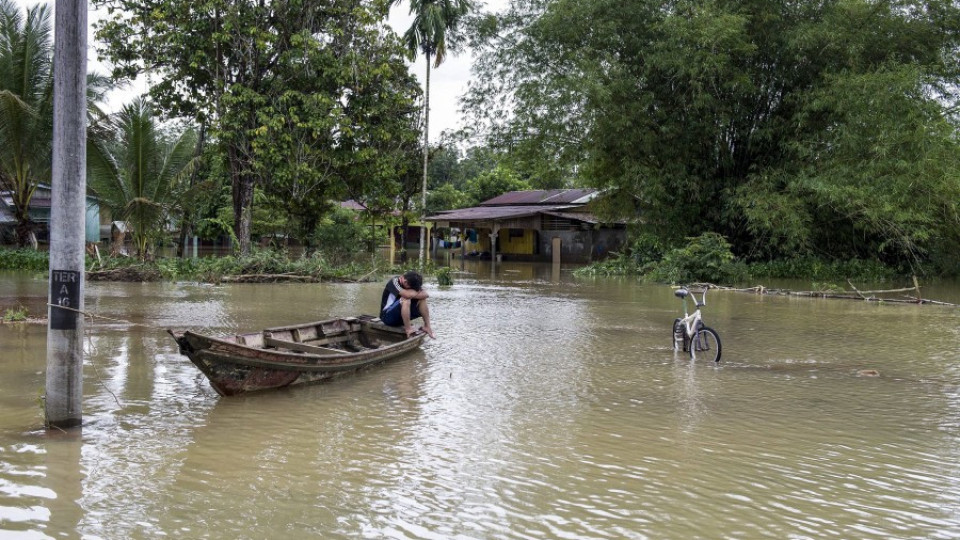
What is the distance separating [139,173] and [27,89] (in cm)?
382

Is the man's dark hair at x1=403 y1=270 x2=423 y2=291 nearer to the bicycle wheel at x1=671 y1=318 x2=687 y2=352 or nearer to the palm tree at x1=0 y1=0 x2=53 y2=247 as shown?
the bicycle wheel at x1=671 y1=318 x2=687 y2=352

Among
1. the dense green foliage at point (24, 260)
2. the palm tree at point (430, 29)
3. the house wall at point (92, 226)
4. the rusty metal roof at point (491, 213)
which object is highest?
the palm tree at point (430, 29)

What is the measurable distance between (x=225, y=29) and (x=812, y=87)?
1834 centimetres

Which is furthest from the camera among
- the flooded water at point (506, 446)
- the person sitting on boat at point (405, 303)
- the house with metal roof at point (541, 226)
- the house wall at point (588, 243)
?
the house wall at point (588, 243)

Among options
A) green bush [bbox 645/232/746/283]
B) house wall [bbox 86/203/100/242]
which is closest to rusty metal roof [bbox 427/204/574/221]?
green bush [bbox 645/232/746/283]

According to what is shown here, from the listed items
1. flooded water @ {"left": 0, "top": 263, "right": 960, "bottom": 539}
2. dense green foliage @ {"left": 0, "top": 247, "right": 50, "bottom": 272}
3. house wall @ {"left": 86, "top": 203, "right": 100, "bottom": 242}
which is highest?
house wall @ {"left": 86, "top": 203, "right": 100, "bottom": 242}

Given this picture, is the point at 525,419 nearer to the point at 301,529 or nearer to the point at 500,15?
the point at 301,529

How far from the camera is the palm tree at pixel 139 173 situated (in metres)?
22.9

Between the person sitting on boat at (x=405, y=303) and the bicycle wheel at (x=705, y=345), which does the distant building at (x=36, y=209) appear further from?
the bicycle wheel at (x=705, y=345)

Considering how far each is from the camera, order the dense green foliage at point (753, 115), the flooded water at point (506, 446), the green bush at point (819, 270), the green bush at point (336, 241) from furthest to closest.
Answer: the green bush at point (819, 270) → the green bush at point (336, 241) → the dense green foliage at point (753, 115) → the flooded water at point (506, 446)

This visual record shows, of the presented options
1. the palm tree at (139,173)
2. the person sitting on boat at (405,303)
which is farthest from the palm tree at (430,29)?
the person sitting on boat at (405,303)

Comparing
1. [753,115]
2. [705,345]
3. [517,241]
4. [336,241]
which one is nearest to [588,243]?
[517,241]

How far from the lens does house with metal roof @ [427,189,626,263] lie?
37.1 metres

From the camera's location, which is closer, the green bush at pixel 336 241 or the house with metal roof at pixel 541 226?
the green bush at pixel 336 241
